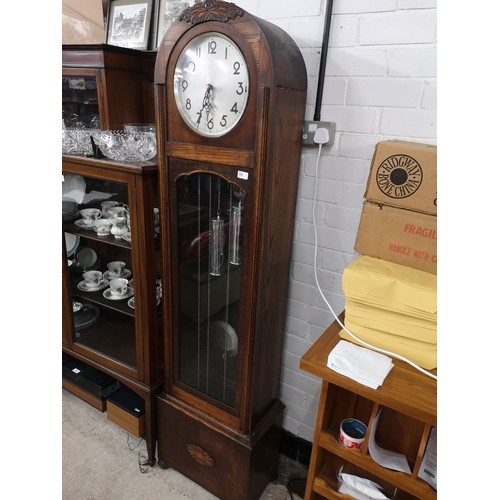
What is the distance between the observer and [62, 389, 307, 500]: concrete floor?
58.6 inches

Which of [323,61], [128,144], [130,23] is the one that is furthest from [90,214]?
[323,61]

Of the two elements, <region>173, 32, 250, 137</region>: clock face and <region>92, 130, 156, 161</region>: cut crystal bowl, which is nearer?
<region>173, 32, 250, 137</region>: clock face

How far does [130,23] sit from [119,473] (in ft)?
6.07

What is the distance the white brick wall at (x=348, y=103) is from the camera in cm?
105

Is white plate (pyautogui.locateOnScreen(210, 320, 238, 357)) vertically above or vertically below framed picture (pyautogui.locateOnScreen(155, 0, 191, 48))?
below

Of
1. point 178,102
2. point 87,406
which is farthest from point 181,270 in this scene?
point 87,406

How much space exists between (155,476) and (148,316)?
688 millimetres

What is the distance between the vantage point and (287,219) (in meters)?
1.23

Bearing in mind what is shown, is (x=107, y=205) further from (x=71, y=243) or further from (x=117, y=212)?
(x=71, y=243)

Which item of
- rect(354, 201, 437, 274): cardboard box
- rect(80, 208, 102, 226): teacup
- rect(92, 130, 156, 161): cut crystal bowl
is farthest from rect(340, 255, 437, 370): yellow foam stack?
rect(80, 208, 102, 226): teacup

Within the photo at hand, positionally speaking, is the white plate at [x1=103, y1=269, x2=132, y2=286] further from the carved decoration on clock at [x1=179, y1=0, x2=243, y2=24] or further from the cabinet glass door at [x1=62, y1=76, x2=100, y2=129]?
the carved decoration on clock at [x1=179, y1=0, x2=243, y2=24]

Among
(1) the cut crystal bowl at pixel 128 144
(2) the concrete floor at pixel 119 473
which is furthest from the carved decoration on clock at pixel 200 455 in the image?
(1) the cut crystal bowl at pixel 128 144

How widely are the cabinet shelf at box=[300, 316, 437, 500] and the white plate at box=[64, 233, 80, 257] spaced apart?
4.03ft

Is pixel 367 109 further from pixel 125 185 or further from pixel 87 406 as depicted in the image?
pixel 87 406
